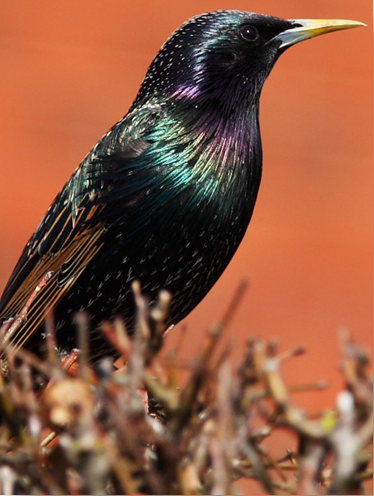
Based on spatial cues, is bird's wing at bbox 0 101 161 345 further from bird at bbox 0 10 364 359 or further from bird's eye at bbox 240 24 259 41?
bird's eye at bbox 240 24 259 41

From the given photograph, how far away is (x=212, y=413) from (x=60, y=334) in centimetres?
145

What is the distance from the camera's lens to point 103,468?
2.57 ft

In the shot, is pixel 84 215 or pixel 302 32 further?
pixel 302 32

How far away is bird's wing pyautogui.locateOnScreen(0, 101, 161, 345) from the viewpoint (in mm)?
2184

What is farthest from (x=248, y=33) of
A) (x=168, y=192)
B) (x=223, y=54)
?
(x=168, y=192)

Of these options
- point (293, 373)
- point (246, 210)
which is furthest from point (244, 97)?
point (293, 373)

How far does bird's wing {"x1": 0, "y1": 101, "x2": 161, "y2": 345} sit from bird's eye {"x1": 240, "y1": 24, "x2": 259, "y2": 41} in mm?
292

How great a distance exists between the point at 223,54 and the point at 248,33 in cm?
9

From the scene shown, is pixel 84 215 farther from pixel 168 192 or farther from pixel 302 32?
pixel 302 32

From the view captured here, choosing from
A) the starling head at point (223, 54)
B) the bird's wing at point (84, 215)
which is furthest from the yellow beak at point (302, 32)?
the bird's wing at point (84, 215)

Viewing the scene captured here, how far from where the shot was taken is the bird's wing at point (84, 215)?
2.18 meters

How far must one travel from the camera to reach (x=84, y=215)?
224 cm

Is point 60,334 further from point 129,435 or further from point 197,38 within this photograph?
point 129,435

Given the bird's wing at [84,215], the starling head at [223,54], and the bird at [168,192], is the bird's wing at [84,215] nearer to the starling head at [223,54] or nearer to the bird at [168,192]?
the bird at [168,192]
